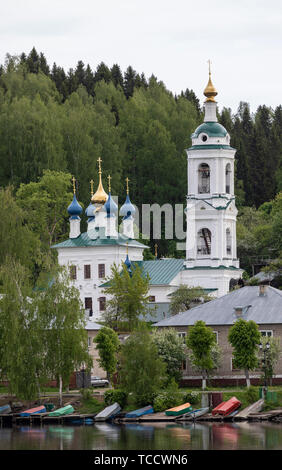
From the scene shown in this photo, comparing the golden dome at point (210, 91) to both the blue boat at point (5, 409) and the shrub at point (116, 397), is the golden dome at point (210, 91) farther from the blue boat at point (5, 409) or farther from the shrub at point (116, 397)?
the blue boat at point (5, 409)

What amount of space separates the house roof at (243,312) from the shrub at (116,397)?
21.6ft

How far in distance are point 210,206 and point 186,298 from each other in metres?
6.17

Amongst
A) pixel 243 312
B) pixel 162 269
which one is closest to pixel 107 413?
pixel 243 312

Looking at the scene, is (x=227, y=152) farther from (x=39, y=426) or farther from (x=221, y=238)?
(x=39, y=426)

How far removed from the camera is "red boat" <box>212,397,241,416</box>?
192 feet

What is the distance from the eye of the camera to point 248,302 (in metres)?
67.2

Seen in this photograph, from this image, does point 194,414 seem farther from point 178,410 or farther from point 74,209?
point 74,209

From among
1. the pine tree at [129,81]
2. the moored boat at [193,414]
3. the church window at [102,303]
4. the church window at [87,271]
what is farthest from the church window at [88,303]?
the pine tree at [129,81]

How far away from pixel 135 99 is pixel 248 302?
53.6 meters

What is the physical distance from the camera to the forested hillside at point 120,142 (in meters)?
103

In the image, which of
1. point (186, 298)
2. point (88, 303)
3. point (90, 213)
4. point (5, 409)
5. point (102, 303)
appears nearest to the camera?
point (5, 409)

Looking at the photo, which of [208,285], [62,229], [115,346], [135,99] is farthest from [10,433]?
[135,99]

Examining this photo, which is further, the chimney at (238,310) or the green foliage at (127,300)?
the green foliage at (127,300)

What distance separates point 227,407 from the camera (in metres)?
→ 58.8
